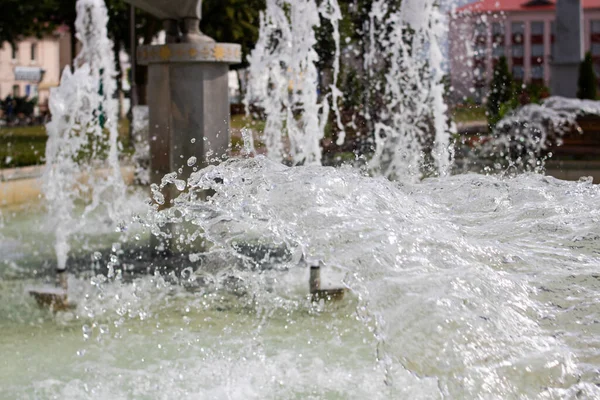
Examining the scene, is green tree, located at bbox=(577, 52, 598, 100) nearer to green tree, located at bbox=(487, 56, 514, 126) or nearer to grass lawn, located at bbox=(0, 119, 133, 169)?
green tree, located at bbox=(487, 56, 514, 126)

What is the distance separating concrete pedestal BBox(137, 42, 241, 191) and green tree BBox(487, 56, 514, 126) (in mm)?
7662

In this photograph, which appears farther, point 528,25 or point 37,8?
point 528,25

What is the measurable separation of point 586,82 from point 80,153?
15821 millimetres

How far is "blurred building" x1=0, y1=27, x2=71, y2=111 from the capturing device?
63.0 meters

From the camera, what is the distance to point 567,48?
23.8 metres

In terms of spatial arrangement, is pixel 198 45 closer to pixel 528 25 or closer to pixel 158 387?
pixel 158 387

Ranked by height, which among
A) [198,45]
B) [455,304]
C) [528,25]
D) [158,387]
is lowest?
[158,387]

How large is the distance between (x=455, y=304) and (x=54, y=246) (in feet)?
19.1

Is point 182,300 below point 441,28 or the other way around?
below

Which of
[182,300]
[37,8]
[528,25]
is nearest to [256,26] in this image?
[37,8]

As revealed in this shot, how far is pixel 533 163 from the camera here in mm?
12844

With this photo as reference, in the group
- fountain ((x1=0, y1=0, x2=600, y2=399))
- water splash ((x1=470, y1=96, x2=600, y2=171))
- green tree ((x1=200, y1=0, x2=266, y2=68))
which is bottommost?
fountain ((x1=0, y1=0, x2=600, y2=399))

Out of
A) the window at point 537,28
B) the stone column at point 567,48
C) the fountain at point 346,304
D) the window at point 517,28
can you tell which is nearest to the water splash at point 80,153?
the fountain at point 346,304

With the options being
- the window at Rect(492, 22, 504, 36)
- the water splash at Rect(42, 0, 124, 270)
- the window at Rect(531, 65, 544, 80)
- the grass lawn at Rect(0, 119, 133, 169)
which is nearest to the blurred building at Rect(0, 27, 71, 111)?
the grass lawn at Rect(0, 119, 133, 169)
